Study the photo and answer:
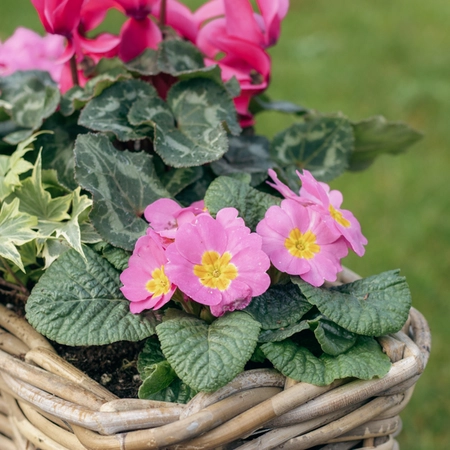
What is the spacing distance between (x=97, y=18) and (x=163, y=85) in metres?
0.16

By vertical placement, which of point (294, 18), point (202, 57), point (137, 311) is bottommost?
point (294, 18)

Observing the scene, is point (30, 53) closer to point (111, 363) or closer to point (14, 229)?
point (14, 229)

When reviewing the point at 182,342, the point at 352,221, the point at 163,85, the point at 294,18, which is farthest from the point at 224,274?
the point at 294,18

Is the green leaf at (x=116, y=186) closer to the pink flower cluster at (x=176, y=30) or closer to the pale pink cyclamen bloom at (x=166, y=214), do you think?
the pale pink cyclamen bloom at (x=166, y=214)

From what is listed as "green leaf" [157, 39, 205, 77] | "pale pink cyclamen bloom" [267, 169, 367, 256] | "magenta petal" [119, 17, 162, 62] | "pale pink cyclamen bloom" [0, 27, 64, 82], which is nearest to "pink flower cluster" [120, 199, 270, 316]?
"pale pink cyclamen bloom" [267, 169, 367, 256]

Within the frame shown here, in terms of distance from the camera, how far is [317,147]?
46.2 inches

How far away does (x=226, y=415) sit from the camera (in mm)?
680

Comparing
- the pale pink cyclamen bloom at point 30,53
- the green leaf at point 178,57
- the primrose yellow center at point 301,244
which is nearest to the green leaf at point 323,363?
the primrose yellow center at point 301,244

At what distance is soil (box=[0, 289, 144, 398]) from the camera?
832 mm

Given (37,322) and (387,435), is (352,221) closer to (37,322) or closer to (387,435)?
(387,435)

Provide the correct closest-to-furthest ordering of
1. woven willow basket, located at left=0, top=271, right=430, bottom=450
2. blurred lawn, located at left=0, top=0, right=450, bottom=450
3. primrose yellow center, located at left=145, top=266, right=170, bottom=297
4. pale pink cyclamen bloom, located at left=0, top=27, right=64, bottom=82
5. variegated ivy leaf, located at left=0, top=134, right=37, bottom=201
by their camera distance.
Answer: woven willow basket, located at left=0, top=271, right=430, bottom=450, primrose yellow center, located at left=145, top=266, right=170, bottom=297, variegated ivy leaf, located at left=0, top=134, right=37, bottom=201, pale pink cyclamen bloom, located at left=0, top=27, right=64, bottom=82, blurred lawn, located at left=0, top=0, right=450, bottom=450

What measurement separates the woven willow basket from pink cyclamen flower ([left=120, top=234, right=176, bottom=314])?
112 mm

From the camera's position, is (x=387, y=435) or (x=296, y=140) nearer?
(x=387, y=435)

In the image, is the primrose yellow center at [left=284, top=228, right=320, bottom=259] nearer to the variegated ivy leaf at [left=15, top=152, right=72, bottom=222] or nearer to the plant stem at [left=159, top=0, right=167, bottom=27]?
the variegated ivy leaf at [left=15, top=152, right=72, bottom=222]
